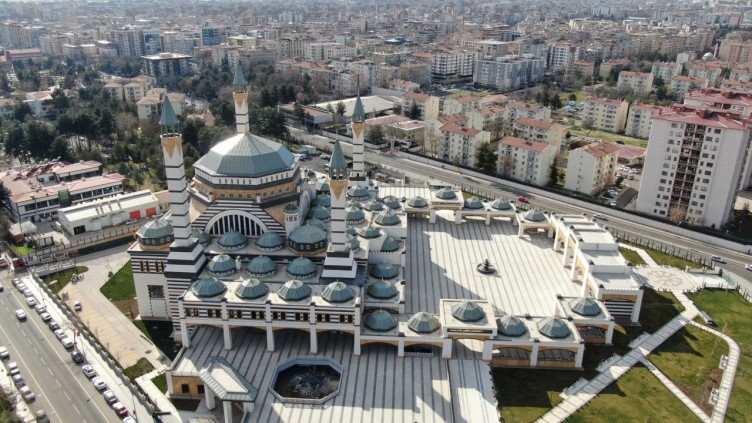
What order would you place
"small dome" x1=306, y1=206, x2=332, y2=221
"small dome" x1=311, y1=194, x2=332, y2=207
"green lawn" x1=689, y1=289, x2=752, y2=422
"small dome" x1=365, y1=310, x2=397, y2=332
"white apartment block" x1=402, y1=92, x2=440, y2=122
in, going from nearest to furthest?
"green lawn" x1=689, y1=289, x2=752, y2=422 < "small dome" x1=365, y1=310, x2=397, y2=332 < "small dome" x1=306, y1=206, x2=332, y2=221 < "small dome" x1=311, y1=194, x2=332, y2=207 < "white apartment block" x1=402, y1=92, x2=440, y2=122

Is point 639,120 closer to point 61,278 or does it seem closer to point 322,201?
point 322,201

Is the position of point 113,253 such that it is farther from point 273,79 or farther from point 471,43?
point 471,43

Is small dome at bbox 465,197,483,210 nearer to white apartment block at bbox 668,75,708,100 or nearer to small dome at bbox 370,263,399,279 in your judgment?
small dome at bbox 370,263,399,279

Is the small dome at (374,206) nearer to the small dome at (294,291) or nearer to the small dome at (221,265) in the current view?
the small dome at (221,265)

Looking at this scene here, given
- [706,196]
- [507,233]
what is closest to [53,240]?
[507,233]

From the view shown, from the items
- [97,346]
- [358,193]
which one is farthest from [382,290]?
[97,346]

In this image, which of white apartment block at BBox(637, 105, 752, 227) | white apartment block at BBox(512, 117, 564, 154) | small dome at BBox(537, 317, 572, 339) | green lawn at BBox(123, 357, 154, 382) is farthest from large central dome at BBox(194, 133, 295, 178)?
white apartment block at BBox(512, 117, 564, 154)
